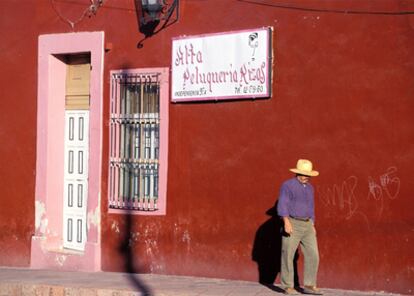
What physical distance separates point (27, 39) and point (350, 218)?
19.7 ft

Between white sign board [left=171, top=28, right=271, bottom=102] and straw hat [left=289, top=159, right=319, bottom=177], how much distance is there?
1.32 meters

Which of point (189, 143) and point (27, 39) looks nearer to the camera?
point (189, 143)

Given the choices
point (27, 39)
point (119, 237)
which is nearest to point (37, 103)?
point (27, 39)

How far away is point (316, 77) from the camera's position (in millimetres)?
11828

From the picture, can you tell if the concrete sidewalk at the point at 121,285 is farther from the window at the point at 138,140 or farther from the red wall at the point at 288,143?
the window at the point at 138,140

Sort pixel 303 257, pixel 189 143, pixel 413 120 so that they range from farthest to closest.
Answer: pixel 189 143
pixel 303 257
pixel 413 120

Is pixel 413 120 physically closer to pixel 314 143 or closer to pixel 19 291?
pixel 314 143

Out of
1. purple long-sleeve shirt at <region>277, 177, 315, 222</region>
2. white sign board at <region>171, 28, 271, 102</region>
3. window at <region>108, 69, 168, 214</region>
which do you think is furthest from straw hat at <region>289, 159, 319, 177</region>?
window at <region>108, 69, 168, 214</region>

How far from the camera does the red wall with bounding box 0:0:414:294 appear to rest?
11211 mm

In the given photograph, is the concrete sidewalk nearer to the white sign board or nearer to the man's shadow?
the man's shadow

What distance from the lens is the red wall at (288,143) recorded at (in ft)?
36.8

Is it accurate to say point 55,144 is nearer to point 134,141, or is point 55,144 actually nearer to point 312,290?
point 134,141

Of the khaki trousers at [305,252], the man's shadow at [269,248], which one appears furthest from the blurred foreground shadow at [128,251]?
the khaki trousers at [305,252]

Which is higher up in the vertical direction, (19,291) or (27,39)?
(27,39)
